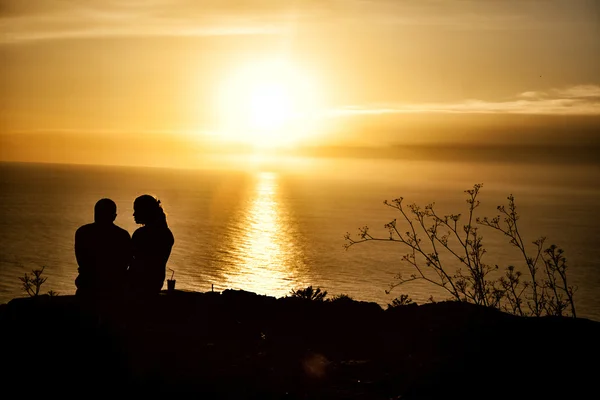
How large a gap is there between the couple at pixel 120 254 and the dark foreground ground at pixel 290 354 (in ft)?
1.25

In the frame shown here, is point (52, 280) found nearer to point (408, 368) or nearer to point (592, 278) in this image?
point (592, 278)

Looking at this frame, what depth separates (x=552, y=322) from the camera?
390 inches

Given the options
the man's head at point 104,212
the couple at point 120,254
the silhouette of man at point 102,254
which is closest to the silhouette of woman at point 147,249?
the couple at point 120,254

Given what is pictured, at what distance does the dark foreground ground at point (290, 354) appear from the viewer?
8.22 meters

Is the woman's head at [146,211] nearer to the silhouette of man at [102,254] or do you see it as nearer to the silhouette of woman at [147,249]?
the silhouette of woman at [147,249]

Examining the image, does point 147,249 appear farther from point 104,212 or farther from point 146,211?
point 104,212

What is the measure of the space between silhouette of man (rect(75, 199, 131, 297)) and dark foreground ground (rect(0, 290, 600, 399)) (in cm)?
39

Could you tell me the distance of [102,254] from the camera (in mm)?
10281

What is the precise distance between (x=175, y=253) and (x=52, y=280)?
2861 centimetres

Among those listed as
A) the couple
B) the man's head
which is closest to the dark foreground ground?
the couple

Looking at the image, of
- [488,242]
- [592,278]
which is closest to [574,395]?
[592,278]

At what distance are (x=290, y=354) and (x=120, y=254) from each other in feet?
10.3

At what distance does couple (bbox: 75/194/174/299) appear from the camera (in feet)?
33.7

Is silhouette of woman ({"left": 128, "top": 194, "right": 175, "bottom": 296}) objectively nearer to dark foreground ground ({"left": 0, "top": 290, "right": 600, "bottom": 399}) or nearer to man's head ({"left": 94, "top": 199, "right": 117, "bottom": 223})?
dark foreground ground ({"left": 0, "top": 290, "right": 600, "bottom": 399})
